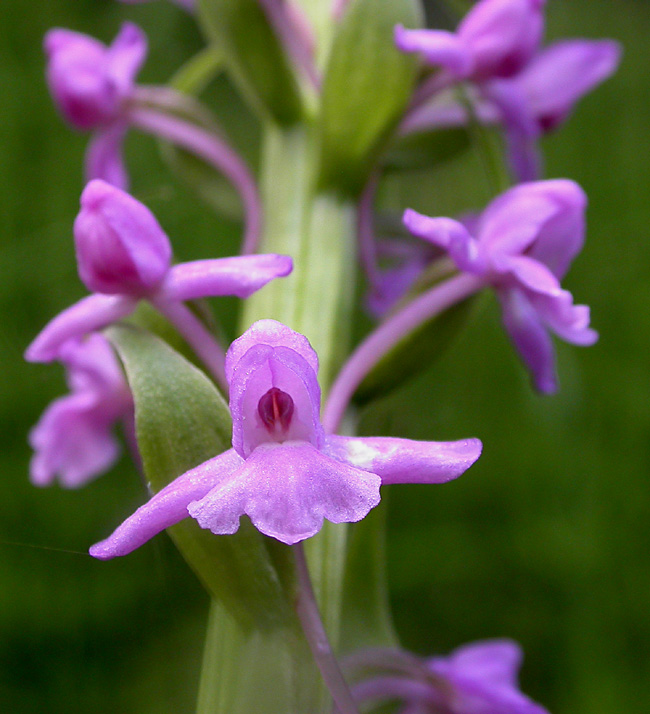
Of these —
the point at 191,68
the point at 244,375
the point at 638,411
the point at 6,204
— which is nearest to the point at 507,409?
the point at 638,411

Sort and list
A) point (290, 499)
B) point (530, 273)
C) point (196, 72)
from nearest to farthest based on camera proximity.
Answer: point (290, 499) < point (530, 273) < point (196, 72)

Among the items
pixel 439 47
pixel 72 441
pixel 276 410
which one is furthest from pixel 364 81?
pixel 72 441

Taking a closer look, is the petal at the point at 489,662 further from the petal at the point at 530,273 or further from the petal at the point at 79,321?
the petal at the point at 79,321

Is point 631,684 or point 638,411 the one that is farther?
point 638,411

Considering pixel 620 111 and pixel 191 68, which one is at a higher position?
pixel 620 111

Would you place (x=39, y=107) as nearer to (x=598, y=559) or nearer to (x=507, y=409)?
→ (x=507, y=409)

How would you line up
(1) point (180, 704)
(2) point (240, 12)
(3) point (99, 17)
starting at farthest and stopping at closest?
(3) point (99, 17) < (2) point (240, 12) < (1) point (180, 704)

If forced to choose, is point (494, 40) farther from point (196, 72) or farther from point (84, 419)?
point (84, 419)
